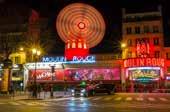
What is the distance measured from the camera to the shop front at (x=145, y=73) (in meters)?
73.2

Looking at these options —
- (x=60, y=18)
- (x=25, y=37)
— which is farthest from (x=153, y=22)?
(x=25, y=37)

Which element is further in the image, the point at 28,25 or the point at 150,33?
the point at 28,25

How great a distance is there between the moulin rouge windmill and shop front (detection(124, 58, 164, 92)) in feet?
26.0

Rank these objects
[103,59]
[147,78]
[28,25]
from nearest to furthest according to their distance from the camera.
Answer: [147,78], [103,59], [28,25]

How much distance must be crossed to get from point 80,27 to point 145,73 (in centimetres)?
1452

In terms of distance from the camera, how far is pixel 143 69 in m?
74.1

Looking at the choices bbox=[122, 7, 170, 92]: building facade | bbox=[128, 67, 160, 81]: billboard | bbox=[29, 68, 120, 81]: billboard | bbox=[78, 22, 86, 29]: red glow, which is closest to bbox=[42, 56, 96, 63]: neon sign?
bbox=[29, 68, 120, 81]: billboard

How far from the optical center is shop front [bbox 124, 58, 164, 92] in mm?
73188

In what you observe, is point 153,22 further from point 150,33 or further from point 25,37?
point 25,37

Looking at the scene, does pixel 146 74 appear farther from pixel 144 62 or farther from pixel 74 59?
pixel 74 59

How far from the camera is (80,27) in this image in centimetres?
7638

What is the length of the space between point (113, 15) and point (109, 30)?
3410 mm

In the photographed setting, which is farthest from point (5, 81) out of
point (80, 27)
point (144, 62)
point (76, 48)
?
point (144, 62)

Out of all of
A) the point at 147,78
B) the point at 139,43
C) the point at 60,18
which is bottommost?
the point at 147,78
